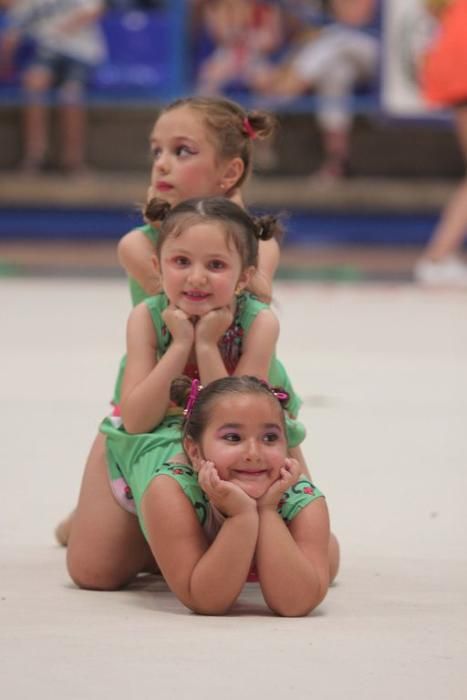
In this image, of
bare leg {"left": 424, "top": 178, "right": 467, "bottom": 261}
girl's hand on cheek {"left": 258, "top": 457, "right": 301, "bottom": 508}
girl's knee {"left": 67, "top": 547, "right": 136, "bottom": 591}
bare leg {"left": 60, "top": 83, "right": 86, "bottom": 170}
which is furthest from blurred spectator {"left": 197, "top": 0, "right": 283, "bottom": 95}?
girl's hand on cheek {"left": 258, "top": 457, "right": 301, "bottom": 508}

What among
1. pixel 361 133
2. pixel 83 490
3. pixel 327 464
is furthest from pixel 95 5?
pixel 83 490

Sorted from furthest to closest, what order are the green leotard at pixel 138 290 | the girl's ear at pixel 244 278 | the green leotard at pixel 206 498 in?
the green leotard at pixel 138 290, the girl's ear at pixel 244 278, the green leotard at pixel 206 498

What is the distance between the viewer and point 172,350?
122 inches

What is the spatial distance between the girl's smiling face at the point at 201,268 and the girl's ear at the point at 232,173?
0.47m

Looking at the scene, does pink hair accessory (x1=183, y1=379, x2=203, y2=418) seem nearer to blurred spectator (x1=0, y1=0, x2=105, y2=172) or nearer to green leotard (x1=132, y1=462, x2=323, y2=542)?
green leotard (x1=132, y1=462, x2=323, y2=542)

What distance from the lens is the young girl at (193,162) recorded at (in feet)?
11.5

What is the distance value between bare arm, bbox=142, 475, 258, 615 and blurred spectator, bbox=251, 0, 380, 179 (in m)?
7.95

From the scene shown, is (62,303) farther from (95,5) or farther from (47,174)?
(47,174)

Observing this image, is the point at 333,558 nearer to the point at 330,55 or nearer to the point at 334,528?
the point at 334,528

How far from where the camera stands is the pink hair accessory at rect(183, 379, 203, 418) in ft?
9.89

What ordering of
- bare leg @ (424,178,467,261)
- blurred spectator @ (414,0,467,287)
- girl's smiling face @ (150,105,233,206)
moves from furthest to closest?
1. bare leg @ (424,178,467,261)
2. blurred spectator @ (414,0,467,287)
3. girl's smiling face @ (150,105,233,206)

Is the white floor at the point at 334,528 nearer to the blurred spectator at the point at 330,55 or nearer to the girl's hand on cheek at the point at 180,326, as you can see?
the girl's hand on cheek at the point at 180,326

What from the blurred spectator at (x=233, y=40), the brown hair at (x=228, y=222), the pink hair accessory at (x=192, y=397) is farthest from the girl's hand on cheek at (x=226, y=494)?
the blurred spectator at (x=233, y=40)

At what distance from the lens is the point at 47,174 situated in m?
11.8
